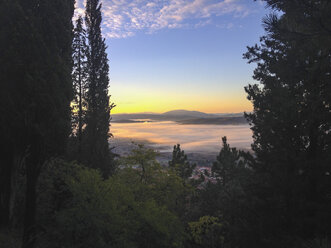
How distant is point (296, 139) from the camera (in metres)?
9.12

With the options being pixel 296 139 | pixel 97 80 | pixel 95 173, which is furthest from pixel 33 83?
pixel 97 80

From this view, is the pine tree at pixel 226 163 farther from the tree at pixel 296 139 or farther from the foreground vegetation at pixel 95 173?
the tree at pixel 296 139

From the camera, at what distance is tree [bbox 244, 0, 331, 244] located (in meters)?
6.91

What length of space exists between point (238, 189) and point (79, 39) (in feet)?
72.4

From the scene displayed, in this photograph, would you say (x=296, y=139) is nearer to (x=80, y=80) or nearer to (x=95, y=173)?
(x=95, y=173)

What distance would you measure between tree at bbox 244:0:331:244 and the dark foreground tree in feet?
27.6

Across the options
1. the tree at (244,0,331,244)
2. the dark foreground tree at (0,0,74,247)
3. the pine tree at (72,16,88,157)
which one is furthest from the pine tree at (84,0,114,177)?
the tree at (244,0,331,244)

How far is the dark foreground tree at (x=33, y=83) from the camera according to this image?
8.37m

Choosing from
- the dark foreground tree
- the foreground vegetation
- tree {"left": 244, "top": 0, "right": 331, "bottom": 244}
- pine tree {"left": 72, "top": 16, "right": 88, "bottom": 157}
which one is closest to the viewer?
tree {"left": 244, "top": 0, "right": 331, "bottom": 244}

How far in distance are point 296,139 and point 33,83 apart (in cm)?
1140

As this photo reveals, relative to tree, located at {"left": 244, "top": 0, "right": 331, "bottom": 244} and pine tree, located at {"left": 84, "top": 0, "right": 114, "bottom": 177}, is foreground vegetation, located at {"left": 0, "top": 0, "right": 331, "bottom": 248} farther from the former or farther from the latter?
pine tree, located at {"left": 84, "top": 0, "right": 114, "bottom": 177}

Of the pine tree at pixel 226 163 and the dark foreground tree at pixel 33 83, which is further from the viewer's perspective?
the pine tree at pixel 226 163

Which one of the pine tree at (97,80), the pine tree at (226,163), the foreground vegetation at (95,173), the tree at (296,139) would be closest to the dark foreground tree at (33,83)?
the foreground vegetation at (95,173)

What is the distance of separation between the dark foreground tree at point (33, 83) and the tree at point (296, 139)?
841cm
